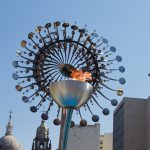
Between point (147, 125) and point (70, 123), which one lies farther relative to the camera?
point (147, 125)

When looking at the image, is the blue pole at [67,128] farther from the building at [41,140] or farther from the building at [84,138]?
the building at [84,138]

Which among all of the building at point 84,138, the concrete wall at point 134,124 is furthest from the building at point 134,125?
the building at point 84,138

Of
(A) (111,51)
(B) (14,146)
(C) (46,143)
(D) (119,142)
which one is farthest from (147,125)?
(A) (111,51)

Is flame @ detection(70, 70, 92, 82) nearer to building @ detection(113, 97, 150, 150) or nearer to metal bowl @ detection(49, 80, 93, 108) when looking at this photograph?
metal bowl @ detection(49, 80, 93, 108)

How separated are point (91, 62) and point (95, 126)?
88.1 metres

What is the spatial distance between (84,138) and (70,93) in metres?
89.3

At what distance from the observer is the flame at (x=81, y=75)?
1800 cm

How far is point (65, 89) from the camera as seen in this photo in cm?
1730

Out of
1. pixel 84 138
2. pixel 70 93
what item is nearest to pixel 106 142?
pixel 84 138

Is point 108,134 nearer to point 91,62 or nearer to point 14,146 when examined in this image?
point 14,146

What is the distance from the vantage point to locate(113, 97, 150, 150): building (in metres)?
85.8

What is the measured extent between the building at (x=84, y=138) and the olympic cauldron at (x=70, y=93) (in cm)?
8703

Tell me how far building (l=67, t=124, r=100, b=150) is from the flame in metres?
86.4

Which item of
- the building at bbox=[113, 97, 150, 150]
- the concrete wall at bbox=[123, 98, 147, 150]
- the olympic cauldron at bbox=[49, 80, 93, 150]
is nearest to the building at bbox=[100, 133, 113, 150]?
the building at bbox=[113, 97, 150, 150]
